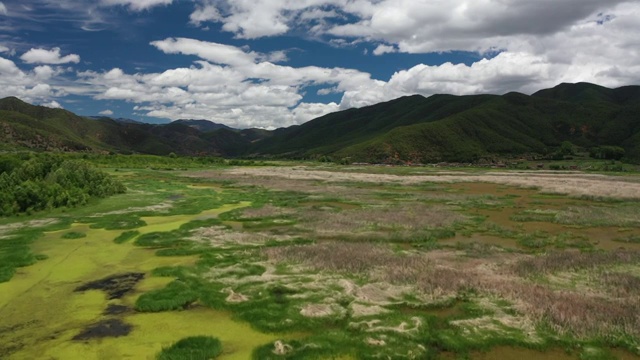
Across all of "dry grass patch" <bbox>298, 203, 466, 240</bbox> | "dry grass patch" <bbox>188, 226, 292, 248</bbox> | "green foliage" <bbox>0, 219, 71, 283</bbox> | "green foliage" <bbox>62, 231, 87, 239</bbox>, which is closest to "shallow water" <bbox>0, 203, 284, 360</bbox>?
"green foliage" <bbox>0, 219, 71, 283</bbox>

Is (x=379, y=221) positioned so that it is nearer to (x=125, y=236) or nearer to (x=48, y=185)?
(x=125, y=236)

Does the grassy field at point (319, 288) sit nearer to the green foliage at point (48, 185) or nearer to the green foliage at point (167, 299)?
the green foliage at point (167, 299)

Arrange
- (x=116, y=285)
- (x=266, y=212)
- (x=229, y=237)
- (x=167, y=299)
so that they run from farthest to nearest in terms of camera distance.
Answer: (x=266, y=212), (x=229, y=237), (x=116, y=285), (x=167, y=299)

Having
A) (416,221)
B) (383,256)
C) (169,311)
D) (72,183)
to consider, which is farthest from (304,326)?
(72,183)

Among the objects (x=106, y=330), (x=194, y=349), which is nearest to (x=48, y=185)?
(x=106, y=330)

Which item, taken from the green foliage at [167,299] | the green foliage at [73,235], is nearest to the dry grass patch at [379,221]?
the green foliage at [167,299]

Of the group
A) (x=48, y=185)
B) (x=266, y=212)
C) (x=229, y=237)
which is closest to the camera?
(x=229, y=237)
